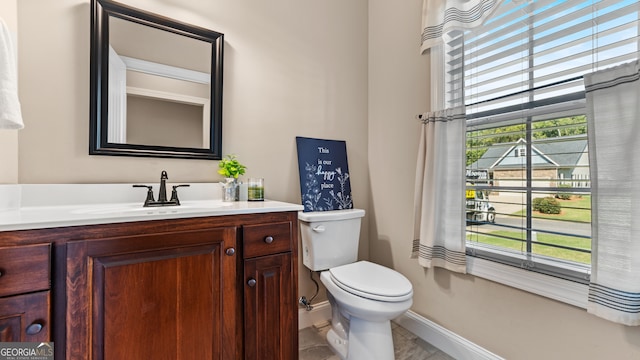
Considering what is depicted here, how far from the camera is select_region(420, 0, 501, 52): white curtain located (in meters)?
1.45

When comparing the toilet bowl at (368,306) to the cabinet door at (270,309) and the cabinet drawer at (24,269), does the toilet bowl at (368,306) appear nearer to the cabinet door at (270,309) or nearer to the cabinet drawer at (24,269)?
the cabinet door at (270,309)

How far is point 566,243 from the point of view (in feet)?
3.97

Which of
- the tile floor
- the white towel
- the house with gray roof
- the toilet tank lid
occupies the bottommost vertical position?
the tile floor

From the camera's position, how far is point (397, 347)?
67.3 inches

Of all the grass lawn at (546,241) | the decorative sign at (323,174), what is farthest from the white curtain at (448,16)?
the grass lawn at (546,241)

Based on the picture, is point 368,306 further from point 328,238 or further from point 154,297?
point 154,297

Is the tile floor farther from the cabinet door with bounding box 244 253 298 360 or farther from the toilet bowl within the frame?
the cabinet door with bounding box 244 253 298 360

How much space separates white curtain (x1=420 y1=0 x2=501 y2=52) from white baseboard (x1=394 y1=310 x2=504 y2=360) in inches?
68.0

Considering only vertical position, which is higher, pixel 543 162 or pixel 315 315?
pixel 543 162

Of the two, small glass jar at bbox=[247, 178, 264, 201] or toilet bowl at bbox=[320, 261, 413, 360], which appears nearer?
toilet bowl at bbox=[320, 261, 413, 360]

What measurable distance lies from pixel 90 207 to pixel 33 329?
55 centimetres

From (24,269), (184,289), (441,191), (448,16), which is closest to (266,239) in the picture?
(184,289)

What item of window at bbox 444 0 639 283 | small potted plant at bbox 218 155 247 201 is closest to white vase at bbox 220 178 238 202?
small potted plant at bbox 218 155 247 201

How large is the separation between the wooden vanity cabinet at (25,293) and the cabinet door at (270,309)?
2.09 feet
